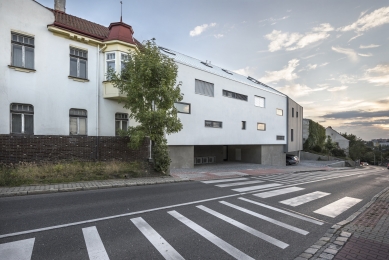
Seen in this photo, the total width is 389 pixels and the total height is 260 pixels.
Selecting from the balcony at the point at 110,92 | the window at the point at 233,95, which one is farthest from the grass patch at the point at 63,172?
the window at the point at 233,95

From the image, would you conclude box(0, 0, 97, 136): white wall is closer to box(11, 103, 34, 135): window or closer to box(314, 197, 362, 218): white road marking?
box(11, 103, 34, 135): window

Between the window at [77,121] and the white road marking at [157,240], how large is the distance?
9.39 metres

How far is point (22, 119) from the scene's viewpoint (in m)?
11.1

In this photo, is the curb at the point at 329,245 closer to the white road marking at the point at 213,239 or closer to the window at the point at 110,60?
the white road marking at the point at 213,239

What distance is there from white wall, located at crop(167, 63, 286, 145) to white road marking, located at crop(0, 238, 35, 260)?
42.9 feet

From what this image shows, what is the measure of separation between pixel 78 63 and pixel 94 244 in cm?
1211

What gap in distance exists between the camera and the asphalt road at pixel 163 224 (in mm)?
3939

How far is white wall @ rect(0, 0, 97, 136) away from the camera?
10.7 m

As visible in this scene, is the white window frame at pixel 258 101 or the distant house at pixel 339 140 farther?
the distant house at pixel 339 140

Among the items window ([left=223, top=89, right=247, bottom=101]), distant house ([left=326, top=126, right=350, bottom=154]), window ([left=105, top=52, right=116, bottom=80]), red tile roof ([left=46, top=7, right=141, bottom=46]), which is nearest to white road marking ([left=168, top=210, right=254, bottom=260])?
window ([left=105, top=52, right=116, bottom=80])

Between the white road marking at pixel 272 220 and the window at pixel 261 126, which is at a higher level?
the window at pixel 261 126

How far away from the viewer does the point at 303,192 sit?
9.58 m

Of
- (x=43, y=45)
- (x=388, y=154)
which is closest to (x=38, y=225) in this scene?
(x=43, y=45)

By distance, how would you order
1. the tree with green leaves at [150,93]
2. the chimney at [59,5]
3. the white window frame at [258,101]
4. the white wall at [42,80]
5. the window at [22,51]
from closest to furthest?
the white wall at [42,80] < the window at [22,51] < the tree with green leaves at [150,93] < the chimney at [59,5] < the white window frame at [258,101]
